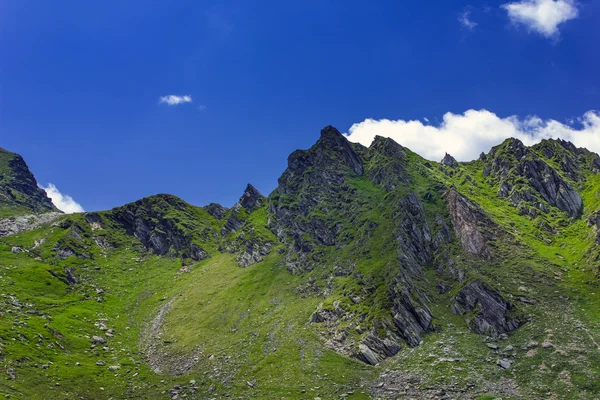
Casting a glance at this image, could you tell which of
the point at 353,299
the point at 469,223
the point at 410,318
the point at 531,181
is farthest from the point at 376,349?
the point at 531,181

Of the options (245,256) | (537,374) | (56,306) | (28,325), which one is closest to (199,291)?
(245,256)

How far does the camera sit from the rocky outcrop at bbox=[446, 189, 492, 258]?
4719 inches

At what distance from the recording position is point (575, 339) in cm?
7306

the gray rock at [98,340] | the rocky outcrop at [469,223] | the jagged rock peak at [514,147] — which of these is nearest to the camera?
the gray rock at [98,340]

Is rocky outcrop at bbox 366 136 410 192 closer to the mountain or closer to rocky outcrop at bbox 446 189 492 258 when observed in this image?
the mountain

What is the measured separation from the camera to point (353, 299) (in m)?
107

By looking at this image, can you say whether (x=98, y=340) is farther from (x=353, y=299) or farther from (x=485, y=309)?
(x=485, y=309)

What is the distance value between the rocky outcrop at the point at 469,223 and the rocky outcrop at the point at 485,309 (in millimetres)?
24063

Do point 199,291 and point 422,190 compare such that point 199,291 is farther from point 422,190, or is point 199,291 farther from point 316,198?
point 422,190

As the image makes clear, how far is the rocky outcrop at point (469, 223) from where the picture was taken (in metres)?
120

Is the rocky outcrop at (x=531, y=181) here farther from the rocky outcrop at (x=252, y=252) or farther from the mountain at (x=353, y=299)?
the rocky outcrop at (x=252, y=252)

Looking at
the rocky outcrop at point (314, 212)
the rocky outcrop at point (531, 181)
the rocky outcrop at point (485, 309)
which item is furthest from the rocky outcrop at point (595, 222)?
the rocky outcrop at point (314, 212)

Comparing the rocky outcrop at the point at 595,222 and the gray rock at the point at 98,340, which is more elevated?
the rocky outcrop at the point at 595,222

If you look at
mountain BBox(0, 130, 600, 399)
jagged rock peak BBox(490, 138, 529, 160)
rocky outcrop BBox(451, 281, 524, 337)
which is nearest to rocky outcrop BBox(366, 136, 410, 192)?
mountain BBox(0, 130, 600, 399)
